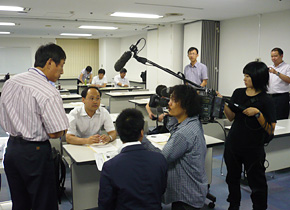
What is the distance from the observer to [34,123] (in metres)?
1.76

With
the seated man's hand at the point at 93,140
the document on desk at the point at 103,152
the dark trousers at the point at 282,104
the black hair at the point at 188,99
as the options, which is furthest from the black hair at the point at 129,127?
the dark trousers at the point at 282,104

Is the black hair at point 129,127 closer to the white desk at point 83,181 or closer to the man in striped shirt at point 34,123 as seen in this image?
the man in striped shirt at point 34,123

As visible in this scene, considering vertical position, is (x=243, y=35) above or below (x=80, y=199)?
above

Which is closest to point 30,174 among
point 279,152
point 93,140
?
point 93,140

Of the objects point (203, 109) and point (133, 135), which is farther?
point (203, 109)

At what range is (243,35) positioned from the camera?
682 centimetres

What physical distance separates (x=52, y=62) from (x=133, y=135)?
2.49 ft

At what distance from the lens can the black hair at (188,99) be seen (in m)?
1.83

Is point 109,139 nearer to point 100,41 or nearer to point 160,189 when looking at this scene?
point 160,189

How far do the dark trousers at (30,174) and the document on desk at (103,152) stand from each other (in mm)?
410

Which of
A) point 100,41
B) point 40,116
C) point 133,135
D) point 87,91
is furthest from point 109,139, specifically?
point 100,41

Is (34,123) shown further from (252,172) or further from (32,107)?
(252,172)

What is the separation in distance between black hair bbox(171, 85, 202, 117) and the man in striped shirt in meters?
0.74

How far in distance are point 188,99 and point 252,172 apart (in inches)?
39.7
